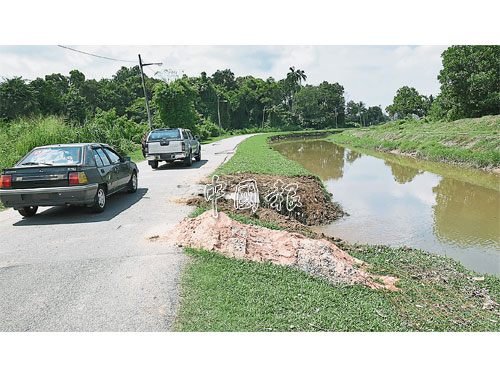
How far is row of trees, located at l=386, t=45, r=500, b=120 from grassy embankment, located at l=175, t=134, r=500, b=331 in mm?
32303

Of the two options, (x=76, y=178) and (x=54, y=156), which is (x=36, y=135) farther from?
(x=76, y=178)

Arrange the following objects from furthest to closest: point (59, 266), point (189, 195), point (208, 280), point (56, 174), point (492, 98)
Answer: point (492, 98) < point (189, 195) < point (56, 174) < point (59, 266) < point (208, 280)

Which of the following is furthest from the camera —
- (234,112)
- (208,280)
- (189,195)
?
(234,112)

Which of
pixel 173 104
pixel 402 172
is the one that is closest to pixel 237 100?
pixel 173 104

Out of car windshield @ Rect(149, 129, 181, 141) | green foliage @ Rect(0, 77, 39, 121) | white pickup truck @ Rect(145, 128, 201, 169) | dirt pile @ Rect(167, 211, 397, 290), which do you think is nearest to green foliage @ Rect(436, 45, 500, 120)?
car windshield @ Rect(149, 129, 181, 141)

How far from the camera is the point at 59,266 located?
475 centimetres

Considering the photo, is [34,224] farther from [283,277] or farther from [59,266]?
[283,277]

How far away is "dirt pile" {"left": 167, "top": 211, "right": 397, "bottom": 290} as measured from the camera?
4974 millimetres

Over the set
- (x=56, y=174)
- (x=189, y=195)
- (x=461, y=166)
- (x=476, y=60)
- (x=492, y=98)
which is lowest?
(x=461, y=166)

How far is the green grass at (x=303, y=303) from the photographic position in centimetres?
355

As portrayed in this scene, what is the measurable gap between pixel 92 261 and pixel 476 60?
37807mm

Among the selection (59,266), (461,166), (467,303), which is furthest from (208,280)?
(461,166)

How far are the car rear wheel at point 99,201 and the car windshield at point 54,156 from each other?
788 mm

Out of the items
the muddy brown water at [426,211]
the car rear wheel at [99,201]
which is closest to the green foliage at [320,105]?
the muddy brown water at [426,211]
